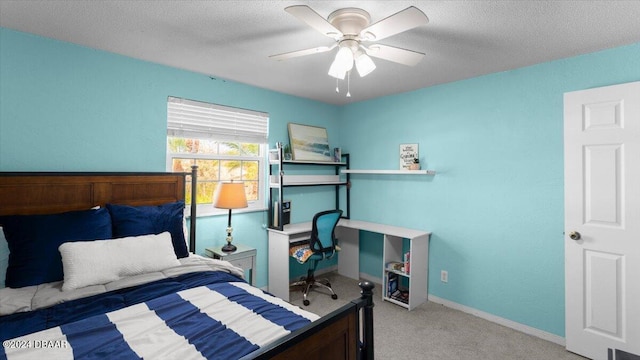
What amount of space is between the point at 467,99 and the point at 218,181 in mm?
2709

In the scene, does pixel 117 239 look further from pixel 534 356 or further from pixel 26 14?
pixel 534 356

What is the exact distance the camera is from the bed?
4.16 ft

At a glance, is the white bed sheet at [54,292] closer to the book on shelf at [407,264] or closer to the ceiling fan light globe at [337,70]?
the ceiling fan light globe at [337,70]

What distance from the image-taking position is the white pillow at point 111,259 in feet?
5.99

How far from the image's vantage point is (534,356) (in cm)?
245

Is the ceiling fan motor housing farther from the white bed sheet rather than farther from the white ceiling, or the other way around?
the white bed sheet

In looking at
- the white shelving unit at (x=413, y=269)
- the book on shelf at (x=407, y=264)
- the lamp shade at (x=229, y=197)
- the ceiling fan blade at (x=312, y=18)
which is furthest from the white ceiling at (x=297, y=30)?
the book on shelf at (x=407, y=264)

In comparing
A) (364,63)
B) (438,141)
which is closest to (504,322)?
(438,141)

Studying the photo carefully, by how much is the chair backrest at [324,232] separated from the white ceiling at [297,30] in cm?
146

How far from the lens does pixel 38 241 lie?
74.9 inches

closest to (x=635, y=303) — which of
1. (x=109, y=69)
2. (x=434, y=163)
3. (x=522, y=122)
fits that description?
(x=522, y=122)

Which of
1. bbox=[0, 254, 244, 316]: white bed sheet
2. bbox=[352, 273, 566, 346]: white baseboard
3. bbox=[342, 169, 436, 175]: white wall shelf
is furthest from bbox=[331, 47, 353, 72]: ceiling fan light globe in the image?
bbox=[352, 273, 566, 346]: white baseboard

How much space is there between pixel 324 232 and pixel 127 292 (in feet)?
6.54

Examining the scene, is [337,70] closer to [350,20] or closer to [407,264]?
[350,20]
